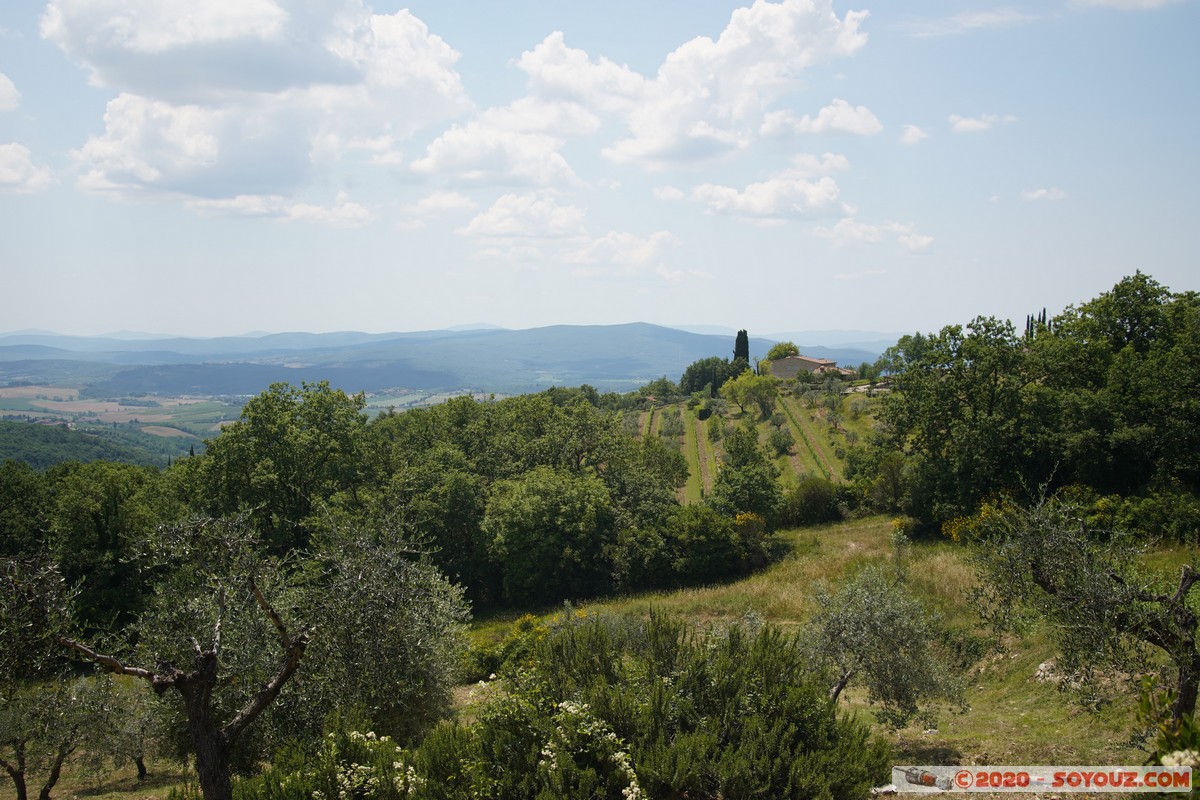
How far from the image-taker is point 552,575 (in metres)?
37.6

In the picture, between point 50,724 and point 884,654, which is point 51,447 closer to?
point 50,724

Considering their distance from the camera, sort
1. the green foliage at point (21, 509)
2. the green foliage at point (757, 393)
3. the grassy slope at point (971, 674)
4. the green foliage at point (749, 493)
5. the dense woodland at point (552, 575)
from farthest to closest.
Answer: the green foliage at point (757, 393)
the green foliage at point (749, 493)
the green foliage at point (21, 509)
the grassy slope at point (971, 674)
the dense woodland at point (552, 575)

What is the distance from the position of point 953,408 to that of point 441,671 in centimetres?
3204

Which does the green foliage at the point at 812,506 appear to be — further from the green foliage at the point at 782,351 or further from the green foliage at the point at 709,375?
the green foliage at the point at 782,351

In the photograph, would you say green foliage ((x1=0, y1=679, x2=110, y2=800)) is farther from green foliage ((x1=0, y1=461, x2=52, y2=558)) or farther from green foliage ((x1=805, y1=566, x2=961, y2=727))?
green foliage ((x1=0, y1=461, x2=52, y2=558))

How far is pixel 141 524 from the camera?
36156mm

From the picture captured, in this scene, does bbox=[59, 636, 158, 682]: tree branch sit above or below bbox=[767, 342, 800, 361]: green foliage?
below

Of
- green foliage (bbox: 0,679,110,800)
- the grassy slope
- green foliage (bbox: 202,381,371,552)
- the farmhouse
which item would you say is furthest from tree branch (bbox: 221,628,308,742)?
the farmhouse

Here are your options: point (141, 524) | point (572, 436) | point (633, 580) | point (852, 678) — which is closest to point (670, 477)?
point (572, 436)

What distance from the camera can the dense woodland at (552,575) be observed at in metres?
10.5

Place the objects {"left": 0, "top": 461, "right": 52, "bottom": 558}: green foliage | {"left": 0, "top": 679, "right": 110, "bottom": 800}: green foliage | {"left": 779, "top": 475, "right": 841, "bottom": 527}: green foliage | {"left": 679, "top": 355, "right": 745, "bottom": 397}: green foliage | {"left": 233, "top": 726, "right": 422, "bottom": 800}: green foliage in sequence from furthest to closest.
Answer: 1. {"left": 679, "top": 355, "right": 745, "bottom": 397}: green foliage
2. {"left": 779, "top": 475, "right": 841, "bottom": 527}: green foliage
3. {"left": 0, "top": 461, "right": 52, "bottom": 558}: green foliage
4. {"left": 0, "top": 679, "right": 110, "bottom": 800}: green foliage
5. {"left": 233, "top": 726, "right": 422, "bottom": 800}: green foliage

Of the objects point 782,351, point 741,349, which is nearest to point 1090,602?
point 741,349

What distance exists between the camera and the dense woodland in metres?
10.5

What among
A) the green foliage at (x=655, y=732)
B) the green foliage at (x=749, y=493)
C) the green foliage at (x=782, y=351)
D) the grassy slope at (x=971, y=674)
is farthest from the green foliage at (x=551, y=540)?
the green foliage at (x=782, y=351)
